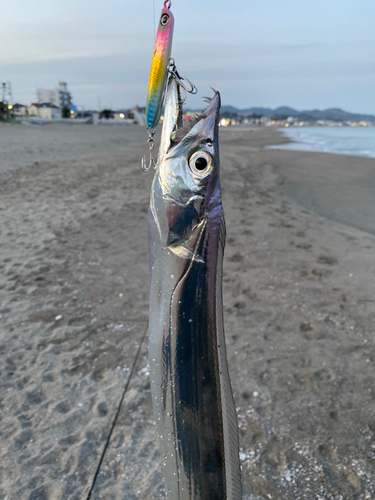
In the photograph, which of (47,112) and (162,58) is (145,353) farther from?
(47,112)

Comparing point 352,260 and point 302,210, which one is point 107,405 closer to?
point 352,260

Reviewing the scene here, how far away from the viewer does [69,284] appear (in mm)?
4676

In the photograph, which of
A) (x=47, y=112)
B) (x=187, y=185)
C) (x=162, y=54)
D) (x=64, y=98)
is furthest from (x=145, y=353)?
(x=64, y=98)

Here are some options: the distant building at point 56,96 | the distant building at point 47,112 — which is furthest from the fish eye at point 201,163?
the distant building at point 56,96

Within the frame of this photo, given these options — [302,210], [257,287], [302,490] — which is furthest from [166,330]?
[302,210]

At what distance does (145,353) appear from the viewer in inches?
136

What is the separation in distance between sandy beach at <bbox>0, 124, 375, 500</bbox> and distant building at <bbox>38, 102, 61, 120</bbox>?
161 feet

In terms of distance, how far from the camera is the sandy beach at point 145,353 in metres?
2.34

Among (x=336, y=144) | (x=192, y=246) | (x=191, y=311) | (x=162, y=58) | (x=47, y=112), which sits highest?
(x=47, y=112)

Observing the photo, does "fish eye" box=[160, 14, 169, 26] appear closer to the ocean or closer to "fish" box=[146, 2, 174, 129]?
"fish" box=[146, 2, 174, 129]

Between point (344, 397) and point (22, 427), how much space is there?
2.89 metres

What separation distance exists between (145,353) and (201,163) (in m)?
2.77

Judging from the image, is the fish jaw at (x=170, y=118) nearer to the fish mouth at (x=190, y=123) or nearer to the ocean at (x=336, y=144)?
the fish mouth at (x=190, y=123)

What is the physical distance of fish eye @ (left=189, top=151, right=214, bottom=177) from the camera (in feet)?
3.82
